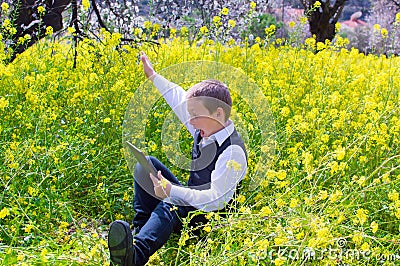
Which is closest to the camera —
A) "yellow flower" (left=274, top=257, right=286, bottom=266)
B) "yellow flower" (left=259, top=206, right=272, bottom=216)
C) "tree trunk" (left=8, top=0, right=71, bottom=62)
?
"yellow flower" (left=274, top=257, right=286, bottom=266)

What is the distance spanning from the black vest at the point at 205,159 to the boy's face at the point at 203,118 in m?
0.08

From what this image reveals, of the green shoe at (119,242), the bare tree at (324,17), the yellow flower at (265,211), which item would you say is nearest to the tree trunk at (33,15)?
the green shoe at (119,242)

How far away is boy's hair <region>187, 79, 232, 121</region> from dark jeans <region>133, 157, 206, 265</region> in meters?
0.41

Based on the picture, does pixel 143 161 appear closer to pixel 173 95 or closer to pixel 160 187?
pixel 160 187

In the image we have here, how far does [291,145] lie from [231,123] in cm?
80

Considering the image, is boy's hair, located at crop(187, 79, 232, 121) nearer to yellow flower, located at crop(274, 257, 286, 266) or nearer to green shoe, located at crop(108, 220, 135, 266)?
green shoe, located at crop(108, 220, 135, 266)

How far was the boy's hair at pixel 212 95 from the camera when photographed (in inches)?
112

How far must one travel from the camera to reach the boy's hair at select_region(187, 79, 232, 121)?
283 centimetres

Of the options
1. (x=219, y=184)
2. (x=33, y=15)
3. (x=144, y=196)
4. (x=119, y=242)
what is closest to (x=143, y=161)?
(x=144, y=196)

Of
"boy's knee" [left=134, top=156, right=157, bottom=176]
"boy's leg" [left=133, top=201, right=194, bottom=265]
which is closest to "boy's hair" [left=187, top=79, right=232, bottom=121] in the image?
"boy's knee" [left=134, top=156, right=157, bottom=176]

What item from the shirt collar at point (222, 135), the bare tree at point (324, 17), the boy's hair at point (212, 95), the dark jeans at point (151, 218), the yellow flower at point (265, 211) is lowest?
the bare tree at point (324, 17)

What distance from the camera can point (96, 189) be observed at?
3285 mm

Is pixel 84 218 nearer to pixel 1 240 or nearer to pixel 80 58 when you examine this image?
pixel 1 240

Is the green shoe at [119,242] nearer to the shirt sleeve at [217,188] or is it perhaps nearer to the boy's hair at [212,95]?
the shirt sleeve at [217,188]
